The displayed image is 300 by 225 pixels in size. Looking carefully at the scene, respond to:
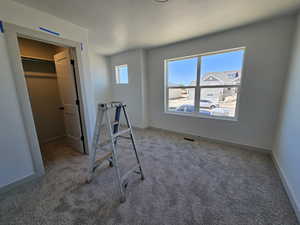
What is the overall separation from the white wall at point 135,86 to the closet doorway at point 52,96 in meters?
1.75

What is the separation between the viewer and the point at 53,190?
5.34 feet

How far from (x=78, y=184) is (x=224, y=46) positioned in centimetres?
373

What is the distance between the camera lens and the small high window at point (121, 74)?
4206 millimetres

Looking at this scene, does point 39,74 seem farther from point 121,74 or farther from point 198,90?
point 198,90

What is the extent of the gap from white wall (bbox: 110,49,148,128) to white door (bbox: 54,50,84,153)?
6.22 feet

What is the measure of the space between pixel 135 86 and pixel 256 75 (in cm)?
302

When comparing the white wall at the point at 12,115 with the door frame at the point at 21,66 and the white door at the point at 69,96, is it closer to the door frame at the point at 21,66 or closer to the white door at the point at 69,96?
the door frame at the point at 21,66

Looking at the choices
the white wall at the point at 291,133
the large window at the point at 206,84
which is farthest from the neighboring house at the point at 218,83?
the white wall at the point at 291,133

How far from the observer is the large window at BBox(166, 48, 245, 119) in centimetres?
261

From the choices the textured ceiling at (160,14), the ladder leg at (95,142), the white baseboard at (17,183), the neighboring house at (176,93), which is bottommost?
the white baseboard at (17,183)

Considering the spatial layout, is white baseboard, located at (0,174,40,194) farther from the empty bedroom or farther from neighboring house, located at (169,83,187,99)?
neighboring house, located at (169,83,187,99)

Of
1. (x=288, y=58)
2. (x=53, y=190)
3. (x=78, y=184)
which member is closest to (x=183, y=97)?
(x=288, y=58)

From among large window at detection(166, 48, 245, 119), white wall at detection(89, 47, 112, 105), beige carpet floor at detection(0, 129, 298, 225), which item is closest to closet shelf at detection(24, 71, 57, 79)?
white wall at detection(89, 47, 112, 105)

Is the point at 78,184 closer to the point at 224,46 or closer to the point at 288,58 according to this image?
the point at 224,46
